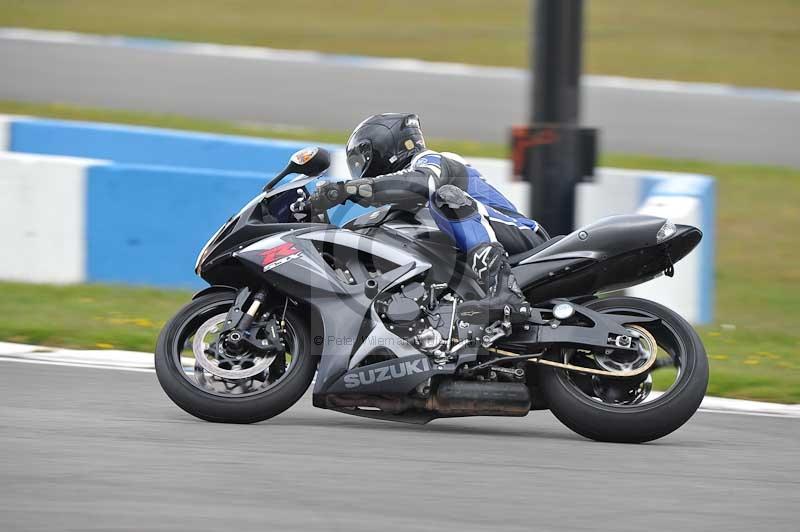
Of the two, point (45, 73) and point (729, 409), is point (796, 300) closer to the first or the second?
point (729, 409)

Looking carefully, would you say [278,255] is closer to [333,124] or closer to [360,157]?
[360,157]

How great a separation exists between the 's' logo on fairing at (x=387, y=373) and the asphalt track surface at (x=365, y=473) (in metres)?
0.27

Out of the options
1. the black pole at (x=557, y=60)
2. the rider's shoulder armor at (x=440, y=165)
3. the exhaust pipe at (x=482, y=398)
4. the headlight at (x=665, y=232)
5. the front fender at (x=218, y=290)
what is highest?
the black pole at (x=557, y=60)

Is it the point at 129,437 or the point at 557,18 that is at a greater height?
the point at 557,18

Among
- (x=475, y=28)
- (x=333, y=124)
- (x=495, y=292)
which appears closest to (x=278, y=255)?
(x=495, y=292)

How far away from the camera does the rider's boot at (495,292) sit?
235 inches

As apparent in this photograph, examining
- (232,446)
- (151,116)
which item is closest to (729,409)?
(232,446)

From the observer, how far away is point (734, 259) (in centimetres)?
1253

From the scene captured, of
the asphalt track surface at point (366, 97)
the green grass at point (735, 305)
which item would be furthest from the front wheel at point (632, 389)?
the asphalt track surface at point (366, 97)

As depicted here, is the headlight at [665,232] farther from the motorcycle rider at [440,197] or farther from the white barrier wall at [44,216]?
the white barrier wall at [44,216]

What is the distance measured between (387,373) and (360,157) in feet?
3.31

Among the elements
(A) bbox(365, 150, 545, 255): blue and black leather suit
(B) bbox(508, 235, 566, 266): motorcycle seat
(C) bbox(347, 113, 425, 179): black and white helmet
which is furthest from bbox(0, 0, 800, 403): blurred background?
(C) bbox(347, 113, 425, 179): black and white helmet

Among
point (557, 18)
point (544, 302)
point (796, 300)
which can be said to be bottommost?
point (796, 300)

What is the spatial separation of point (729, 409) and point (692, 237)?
1.47 meters
